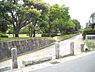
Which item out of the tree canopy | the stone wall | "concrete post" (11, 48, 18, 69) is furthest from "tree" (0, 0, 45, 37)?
"concrete post" (11, 48, 18, 69)

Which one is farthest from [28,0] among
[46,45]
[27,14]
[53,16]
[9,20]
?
[53,16]

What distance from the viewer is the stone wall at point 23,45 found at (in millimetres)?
16897

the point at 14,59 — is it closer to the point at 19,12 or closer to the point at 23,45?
the point at 23,45

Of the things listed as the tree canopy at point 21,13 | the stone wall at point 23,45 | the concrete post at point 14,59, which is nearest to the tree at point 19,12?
the tree canopy at point 21,13

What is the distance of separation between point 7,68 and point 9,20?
13442 mm

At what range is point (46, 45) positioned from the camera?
73.7 feet

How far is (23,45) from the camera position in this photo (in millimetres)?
19141

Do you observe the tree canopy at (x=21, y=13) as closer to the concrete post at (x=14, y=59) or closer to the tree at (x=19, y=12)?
the tree at (x=19, y=12)

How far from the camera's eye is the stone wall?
16897 millimetres

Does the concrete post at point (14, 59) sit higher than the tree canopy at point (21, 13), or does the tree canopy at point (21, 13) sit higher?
the tree canopy at point (21, 13)

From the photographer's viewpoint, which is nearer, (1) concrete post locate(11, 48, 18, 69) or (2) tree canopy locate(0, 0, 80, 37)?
(1) concrete post locate(11, 48, 18, 69)

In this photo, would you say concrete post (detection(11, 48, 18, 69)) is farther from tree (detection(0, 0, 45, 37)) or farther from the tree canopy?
tree (detection(0, 0, 45, 37))

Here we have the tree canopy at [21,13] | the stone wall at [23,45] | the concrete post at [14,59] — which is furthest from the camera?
the tree canopy at [21,13]

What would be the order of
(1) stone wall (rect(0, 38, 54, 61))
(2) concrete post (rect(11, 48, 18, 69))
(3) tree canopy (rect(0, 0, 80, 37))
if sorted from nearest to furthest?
(2) concrete post (rect(11, 48, 18, 69)), (1) stone wall (rect(0, 38, 54, 61)), (3) tree canopy (rect(0, 0, 80, 37))
